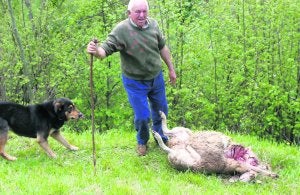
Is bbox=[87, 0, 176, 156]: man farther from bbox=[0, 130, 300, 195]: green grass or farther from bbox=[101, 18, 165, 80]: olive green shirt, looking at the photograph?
bbox=[0, 130, 300, 195]: green grass

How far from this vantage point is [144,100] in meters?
7.13

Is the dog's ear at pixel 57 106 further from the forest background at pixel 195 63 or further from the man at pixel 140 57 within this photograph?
the forest background at pixel 195 63

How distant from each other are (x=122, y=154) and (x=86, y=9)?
38.1 feet

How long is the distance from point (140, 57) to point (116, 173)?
1.78m

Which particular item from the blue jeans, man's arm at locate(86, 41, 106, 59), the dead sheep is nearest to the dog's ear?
the blue jeans

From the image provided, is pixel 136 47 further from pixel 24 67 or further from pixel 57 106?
pixel 24 67

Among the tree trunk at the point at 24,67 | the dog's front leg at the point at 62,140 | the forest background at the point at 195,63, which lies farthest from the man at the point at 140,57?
the tree trunk at the point at 24,67

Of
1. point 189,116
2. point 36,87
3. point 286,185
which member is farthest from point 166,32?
point 286,185

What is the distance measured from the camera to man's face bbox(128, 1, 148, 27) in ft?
21.8

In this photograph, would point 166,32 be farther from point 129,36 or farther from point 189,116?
point 129,36

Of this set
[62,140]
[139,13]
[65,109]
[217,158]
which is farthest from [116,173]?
[139,13]

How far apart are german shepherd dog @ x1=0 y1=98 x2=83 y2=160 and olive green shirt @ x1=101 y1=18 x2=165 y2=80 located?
148cm

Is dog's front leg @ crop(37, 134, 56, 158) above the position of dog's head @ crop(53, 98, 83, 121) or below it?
below

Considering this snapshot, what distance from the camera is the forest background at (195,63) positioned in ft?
47.0
